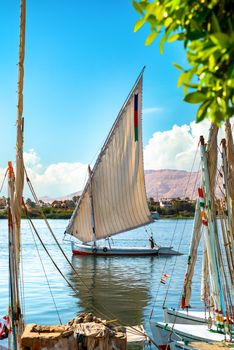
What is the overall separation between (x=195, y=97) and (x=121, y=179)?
41.2 metres

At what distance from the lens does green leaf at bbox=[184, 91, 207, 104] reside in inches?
179

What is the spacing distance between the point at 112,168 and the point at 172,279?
443 inches

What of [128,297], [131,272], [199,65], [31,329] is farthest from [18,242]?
[131,272]

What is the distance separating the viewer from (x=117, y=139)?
150ft

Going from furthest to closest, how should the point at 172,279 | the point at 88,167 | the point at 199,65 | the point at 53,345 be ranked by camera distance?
the point at 88,167, the point at 172,279, the point at 53,345, the point at 199,65

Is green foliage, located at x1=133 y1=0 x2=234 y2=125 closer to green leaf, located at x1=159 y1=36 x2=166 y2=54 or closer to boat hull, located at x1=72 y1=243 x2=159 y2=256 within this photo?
green leaf, located at x1=159 y1=36 x2=166 y2=54

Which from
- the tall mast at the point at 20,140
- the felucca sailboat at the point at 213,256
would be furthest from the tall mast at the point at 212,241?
the tall mast at the point at 20,140

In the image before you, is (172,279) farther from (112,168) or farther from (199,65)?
(199,65)

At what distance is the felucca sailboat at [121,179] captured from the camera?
44562mm

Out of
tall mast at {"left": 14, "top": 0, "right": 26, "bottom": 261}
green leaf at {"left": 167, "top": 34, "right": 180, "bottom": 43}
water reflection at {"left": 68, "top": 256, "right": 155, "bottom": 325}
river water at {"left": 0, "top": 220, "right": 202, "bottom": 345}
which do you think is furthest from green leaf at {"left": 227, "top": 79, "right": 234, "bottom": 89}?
water reflection at {"left": 68, "top": 256, "right": 155, "bottom": 325}

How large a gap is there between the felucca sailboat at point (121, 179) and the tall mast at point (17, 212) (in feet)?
101

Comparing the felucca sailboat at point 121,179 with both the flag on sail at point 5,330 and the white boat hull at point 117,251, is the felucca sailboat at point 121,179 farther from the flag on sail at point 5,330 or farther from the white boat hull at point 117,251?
the flag on sail at point 5,330

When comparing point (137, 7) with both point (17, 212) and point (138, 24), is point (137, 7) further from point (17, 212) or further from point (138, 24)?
point (17, 212)

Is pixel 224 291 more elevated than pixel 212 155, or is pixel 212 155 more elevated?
pixel 212 155
